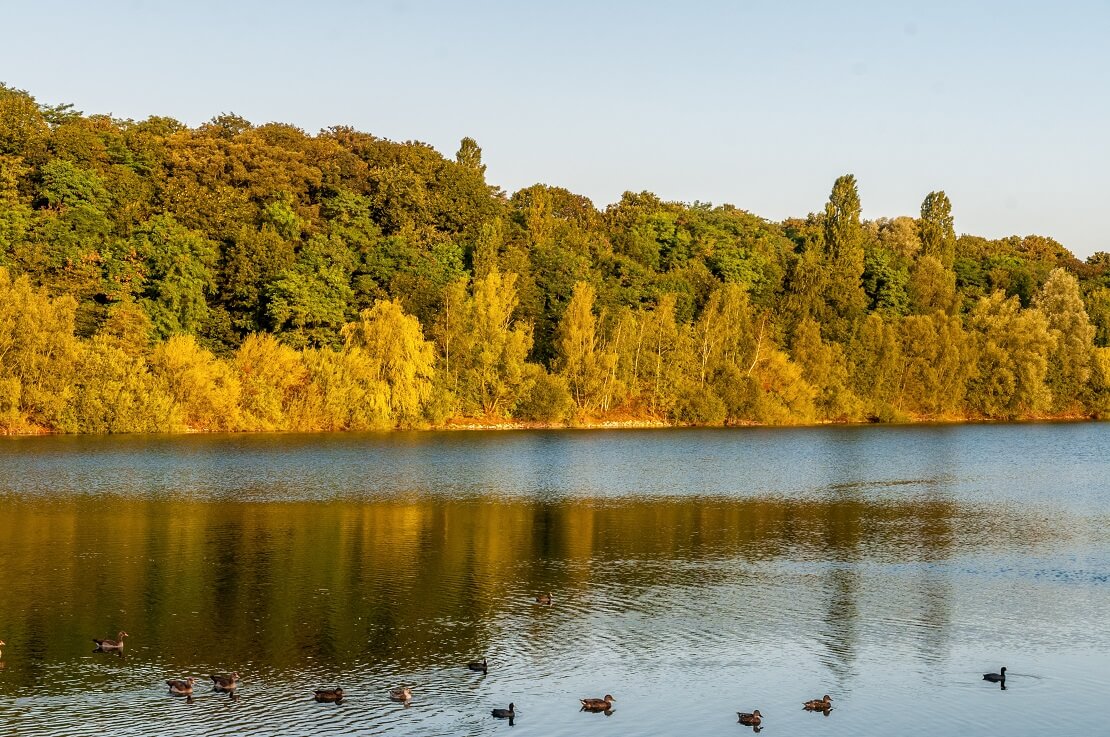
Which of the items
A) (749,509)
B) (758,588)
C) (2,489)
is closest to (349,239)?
(2,489)

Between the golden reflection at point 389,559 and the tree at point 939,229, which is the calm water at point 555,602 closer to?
the golden reflection at point 389,559

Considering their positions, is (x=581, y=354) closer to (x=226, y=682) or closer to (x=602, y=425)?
(x=602, y=425)

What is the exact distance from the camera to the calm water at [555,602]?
58.3 ft

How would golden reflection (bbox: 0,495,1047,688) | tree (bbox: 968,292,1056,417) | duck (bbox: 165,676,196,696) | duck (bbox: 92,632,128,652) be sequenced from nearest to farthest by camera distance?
duck (bbox: 165,676,196,696) < duck (bbox: 92,632,128,652) < golden reflection (bbox: 0,495,1047,688) < tree (bbox: 968,292,1056,417)

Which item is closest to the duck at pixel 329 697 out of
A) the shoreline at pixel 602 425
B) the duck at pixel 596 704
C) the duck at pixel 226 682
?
the duck at pixel 226 682

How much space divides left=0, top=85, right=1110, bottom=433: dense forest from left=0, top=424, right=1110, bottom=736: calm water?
32.5 meters

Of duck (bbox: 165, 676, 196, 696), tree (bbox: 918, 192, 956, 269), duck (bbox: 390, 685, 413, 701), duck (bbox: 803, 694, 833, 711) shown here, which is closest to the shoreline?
tree (bbox: 918, 192, 956, 269)

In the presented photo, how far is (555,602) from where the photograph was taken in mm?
25203

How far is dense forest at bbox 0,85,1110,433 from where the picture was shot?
82.9 metres

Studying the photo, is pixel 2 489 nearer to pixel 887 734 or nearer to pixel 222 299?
pixel 887 734

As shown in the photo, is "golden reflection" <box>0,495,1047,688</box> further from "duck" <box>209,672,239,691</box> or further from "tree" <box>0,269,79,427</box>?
"tree" <box>0,269,79,427</box>

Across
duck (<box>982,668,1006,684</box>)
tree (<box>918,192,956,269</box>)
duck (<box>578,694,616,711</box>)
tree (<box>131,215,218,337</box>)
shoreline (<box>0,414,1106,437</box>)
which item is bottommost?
duck (<box>578,694,616,711</box>)

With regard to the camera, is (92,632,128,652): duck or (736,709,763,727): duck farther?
(92,632,128,652): duck

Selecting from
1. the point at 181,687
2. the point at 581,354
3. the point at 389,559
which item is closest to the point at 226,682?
the point at 181,687
